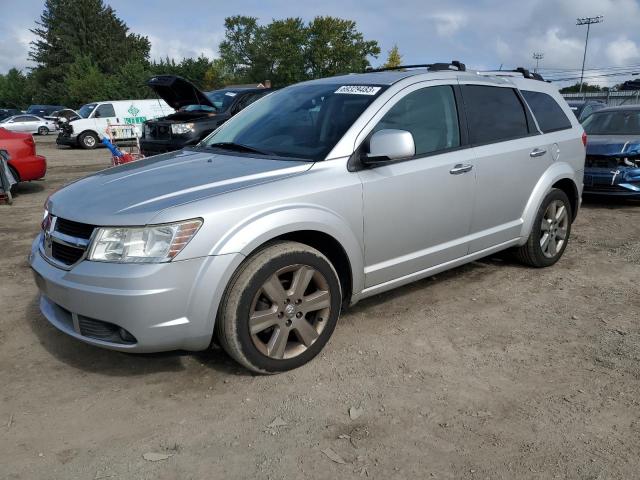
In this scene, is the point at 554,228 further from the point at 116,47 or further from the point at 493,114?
the point at 116,47

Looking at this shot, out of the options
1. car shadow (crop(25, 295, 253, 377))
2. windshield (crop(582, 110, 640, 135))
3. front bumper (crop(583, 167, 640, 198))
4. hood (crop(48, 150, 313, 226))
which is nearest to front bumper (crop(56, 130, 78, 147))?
windshield (crop(582, 110, 640, 135))

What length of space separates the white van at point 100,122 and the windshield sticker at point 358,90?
1918cm

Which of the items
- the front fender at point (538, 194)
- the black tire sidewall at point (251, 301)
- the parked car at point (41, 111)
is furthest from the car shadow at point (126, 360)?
the parked car at point (41, 111)

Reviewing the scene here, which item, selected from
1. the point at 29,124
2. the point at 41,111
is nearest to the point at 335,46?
the point at 41,111

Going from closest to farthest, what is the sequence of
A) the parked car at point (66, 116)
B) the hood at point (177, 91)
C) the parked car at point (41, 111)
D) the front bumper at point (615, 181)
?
the front bumper at point (615, 181), the hood at point (177, 91), the parked car at point (66, 116), the parked car at point (41, 111)

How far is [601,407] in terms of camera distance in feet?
9.46

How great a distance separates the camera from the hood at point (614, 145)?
8.02 m

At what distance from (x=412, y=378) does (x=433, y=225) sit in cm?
117

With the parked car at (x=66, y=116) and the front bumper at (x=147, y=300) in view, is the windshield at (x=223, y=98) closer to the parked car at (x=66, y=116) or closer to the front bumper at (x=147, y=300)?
the front bumper at (x=147, y=300)

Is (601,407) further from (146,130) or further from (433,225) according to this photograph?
(146,130)

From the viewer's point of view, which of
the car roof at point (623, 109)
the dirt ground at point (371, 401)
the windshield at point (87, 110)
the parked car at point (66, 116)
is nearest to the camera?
the dirt ground at point (371, 401)

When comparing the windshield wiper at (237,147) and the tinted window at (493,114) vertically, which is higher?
the tinted window at (493,114)

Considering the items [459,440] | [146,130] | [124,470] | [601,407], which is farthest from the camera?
[146,130]

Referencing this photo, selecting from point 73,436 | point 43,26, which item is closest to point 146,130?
point 73,436
